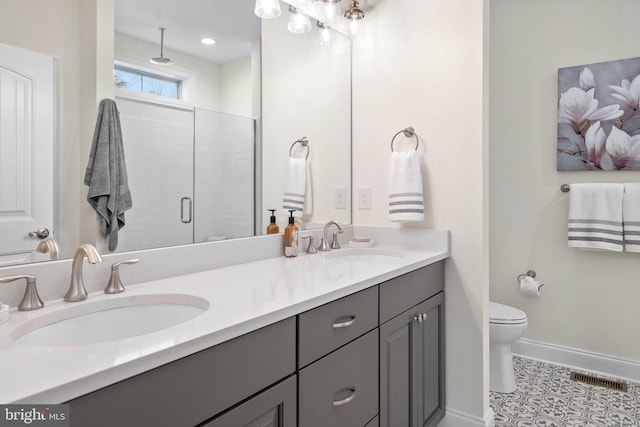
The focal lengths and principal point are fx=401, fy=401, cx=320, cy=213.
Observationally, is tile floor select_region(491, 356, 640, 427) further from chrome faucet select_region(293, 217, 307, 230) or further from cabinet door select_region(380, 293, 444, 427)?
chrome faucet select_region(293, 217, 307, 230)

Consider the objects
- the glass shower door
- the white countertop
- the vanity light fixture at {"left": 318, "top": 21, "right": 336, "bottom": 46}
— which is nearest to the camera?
the white countertop

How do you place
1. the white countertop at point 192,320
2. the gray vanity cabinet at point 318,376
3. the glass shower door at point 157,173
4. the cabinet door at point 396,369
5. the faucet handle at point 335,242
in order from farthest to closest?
1. the faucet handle at point 335,242
2. the cabinet door at point 396,369
3. the glass shower door at point 157,173
4. the gray vanity cabinet at point 318,376
5. the white countertop at point 192,320

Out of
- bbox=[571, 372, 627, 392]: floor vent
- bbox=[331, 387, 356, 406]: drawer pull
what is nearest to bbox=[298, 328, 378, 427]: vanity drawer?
bbox=[331, 387, 356, 406]: drawer pull

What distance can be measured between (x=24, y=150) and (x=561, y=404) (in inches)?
103

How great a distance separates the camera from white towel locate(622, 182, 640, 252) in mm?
2285

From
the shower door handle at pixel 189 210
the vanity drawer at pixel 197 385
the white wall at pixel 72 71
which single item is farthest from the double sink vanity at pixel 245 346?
the white wall at pixel 72 71

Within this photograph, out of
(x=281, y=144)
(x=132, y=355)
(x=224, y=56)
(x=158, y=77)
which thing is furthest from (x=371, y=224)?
(x=132, y=355)

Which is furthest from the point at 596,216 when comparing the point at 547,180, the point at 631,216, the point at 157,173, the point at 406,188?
the point at 157,173

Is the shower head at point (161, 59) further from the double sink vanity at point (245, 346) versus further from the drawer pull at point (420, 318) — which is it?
the drawer pull at point (420, 318)

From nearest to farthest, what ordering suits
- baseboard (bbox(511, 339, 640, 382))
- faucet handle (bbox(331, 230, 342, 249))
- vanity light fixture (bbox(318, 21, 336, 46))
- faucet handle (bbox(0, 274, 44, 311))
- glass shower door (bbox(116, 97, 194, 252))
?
faucet handle (bbox(0, 274, 44, 311))
glass shower door (bbox(116, 97, 194, 252))
faucet handle (bbox(331, 230, 342, 249))
vanity light fixture (bbox(318, 21, 336, 46))
baseboard (bbox(511, 339, 640, 382))

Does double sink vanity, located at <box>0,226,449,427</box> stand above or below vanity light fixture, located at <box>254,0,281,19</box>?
below

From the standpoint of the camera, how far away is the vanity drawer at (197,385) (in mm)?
655

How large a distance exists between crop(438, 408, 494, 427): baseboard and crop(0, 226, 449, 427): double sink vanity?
0.06 m

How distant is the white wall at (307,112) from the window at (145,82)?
0.47 m
